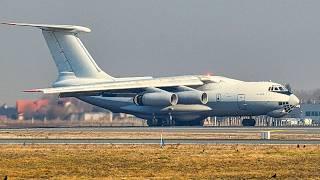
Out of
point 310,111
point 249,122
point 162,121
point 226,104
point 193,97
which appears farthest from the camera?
point 310,111

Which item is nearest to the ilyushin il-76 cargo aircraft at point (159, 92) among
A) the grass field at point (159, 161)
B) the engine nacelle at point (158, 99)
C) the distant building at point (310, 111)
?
the engine nacelle at point (158, 99)

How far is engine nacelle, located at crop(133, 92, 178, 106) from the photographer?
79375 mm

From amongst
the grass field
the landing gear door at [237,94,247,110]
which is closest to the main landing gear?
the landing gear door at [237,94,247,110]

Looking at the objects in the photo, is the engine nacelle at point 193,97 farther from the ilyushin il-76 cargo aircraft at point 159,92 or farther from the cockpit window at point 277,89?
the cockpit window at point 277,89

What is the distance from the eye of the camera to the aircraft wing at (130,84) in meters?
77.2

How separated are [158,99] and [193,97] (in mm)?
3166

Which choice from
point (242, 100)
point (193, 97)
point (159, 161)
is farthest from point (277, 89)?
point (159, 161)

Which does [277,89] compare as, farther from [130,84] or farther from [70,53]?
[70,53]

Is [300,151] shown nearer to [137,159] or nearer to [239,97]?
[137,159]

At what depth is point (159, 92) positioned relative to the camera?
80312 mm

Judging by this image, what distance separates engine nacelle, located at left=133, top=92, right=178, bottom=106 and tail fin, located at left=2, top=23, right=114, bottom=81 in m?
4.74

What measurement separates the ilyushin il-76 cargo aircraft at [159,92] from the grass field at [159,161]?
34.5 meters

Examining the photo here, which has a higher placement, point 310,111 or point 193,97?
point 193,97

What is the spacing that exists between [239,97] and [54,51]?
18.5m
